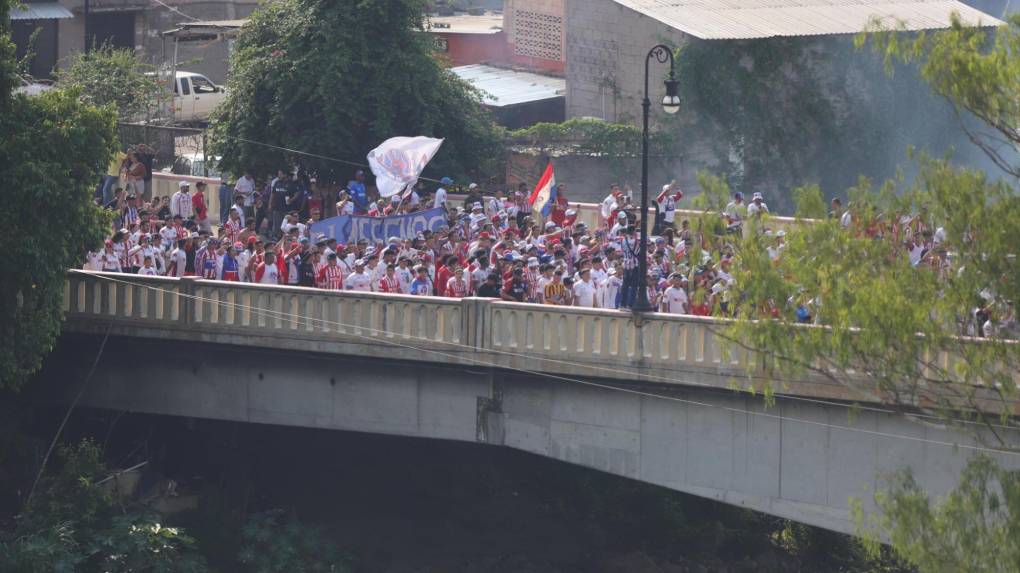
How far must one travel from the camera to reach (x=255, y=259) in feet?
89.5

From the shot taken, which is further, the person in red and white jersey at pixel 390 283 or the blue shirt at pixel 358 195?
the blue shirt at pixel 358 195

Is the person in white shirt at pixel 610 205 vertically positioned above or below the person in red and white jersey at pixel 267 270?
above

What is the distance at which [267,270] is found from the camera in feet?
87.8

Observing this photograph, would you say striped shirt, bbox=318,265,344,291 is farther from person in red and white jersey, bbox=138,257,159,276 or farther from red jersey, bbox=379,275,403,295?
person in red and white jersey, bbox=138,257,159,276

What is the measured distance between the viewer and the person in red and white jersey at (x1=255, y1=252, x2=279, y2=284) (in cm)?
2675

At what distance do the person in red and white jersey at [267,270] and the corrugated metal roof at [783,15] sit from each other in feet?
54.0

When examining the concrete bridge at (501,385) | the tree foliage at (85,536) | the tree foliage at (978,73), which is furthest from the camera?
the tree foliage at (85,536)

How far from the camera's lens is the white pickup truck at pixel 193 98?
Result: 47.0 meters

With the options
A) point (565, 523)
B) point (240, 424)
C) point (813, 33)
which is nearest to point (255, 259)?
point (240, 424)

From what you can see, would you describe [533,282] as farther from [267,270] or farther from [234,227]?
[234,227]

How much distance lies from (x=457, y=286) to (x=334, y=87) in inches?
450

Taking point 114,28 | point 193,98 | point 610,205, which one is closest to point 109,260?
point 610,205

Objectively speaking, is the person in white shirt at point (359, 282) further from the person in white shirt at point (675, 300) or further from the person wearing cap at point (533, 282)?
the person in white shirt at point (675, 300)

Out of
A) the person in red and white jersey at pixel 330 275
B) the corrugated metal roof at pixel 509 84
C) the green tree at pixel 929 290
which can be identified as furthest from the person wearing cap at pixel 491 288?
the corrugated metal roof at pixel 509 84
